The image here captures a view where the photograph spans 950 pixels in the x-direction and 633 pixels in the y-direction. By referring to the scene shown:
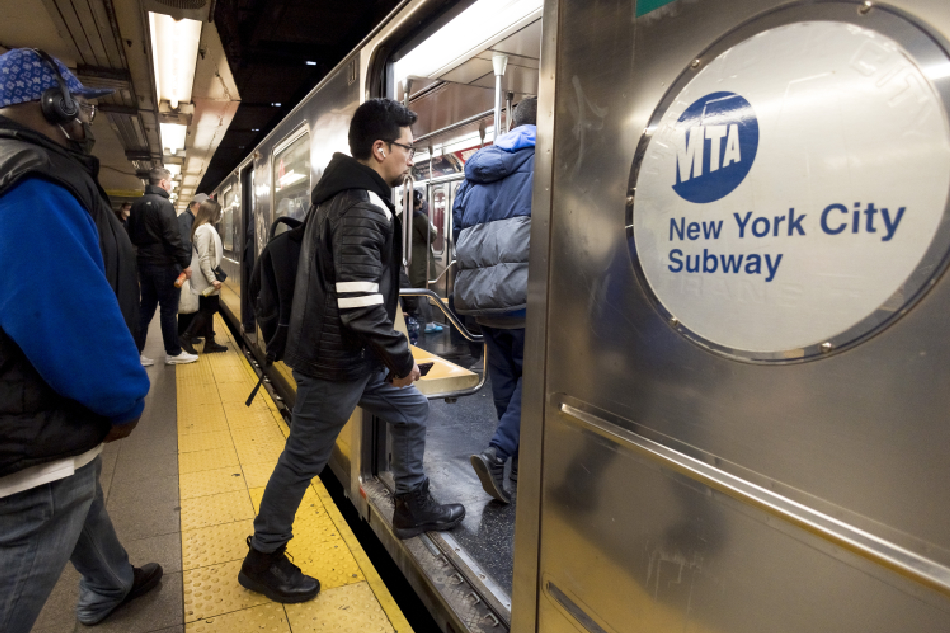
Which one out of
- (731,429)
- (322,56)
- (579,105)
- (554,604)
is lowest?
(554,604)

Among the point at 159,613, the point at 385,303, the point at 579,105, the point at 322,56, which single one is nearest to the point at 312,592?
the point at 159,613

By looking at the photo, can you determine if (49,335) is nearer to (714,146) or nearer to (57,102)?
(57,102)

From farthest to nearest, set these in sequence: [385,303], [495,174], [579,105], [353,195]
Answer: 1. [495,174]
2. [385,303]
3. [353,195]
4. [579,105]

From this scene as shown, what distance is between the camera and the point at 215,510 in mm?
2809

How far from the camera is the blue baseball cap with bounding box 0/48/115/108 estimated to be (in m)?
1.28

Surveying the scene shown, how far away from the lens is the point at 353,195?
6.35 feet

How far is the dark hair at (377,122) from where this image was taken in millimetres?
2076

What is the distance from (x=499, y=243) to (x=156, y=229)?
4.18 meters

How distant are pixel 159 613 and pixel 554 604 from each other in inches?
60.2

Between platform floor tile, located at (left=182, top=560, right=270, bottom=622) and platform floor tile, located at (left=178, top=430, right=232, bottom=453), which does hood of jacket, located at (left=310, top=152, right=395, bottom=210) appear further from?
platform floor tile, located at (left=178, top=430, right=232, bottom=453)

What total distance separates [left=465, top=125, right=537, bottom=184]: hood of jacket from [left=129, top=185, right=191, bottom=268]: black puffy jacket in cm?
393

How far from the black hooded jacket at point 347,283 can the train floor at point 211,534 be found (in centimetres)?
87

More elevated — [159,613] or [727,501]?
[727,501]

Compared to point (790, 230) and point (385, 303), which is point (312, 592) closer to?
point (385, 303)
